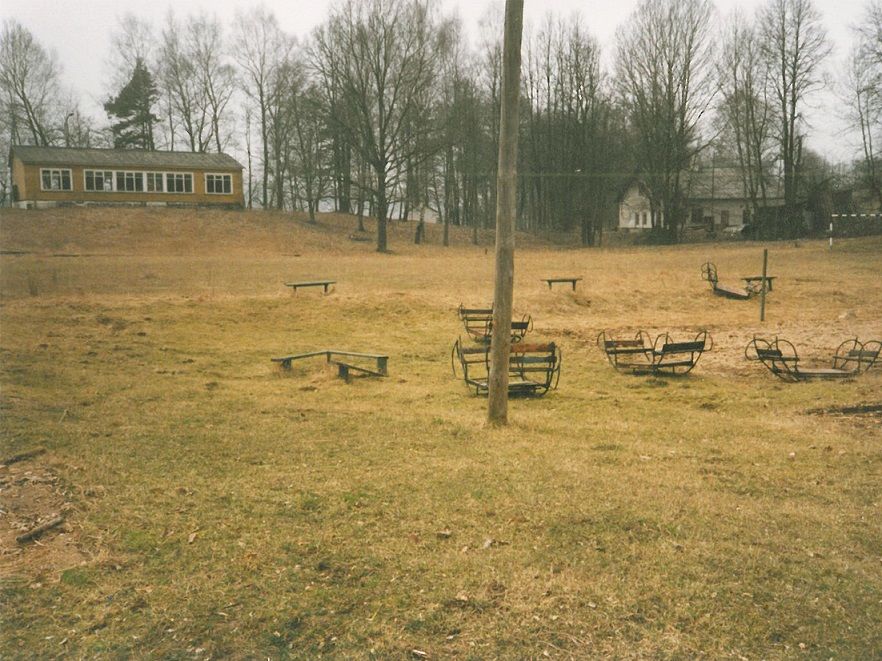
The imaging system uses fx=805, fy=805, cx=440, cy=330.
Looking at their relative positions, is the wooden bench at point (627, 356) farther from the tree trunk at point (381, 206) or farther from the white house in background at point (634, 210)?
the white house in background at point (634, 210)

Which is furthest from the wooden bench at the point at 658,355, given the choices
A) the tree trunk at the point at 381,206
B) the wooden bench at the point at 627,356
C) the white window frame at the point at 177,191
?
the white window frame at the point at 177,191

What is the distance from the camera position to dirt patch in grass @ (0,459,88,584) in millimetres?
5117

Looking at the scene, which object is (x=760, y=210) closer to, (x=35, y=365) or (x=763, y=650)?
(x=35, y=365)

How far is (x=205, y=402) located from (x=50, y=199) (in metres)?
49.2

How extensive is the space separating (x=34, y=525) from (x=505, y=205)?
5943mm

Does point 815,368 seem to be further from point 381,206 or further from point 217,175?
point 217,175

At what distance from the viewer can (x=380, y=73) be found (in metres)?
50.6

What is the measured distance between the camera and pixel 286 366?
1398cm

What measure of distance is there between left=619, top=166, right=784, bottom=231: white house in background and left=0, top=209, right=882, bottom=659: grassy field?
181ft

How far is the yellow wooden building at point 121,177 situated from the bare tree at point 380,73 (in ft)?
40.7

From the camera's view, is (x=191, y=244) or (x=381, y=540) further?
(x=191, y=244)

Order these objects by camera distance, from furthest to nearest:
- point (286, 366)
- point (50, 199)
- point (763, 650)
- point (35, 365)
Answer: point (50, 199) < point (286, 366) < point (35, 365) < point (763, 650)

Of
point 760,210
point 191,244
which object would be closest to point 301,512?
point 191,244

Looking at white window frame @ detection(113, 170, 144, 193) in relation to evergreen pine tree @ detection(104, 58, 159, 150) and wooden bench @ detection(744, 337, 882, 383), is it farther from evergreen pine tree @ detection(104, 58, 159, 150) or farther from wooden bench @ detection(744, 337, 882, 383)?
wooden bench @ detection(744, 337, 882, 383)
